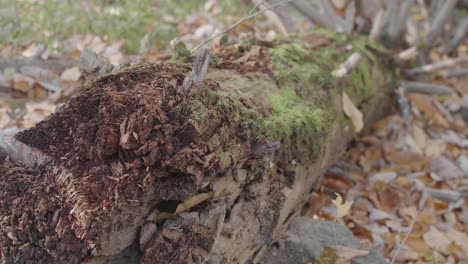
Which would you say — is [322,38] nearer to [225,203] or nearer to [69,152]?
[225,203]

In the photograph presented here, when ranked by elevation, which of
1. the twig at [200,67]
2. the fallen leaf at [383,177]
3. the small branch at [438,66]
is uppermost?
the twig at [200,67]

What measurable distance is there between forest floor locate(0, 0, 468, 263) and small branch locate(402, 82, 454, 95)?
0.18 feet

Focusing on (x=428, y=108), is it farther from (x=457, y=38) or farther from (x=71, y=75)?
(x=71, y=75)

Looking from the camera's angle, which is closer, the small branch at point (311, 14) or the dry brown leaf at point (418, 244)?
the dry brown leaf at point (418, 244)

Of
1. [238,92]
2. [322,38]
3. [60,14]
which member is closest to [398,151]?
[322,38]

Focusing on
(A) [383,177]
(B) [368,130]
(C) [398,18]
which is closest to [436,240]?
(A) [383,177]

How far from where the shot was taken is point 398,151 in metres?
3.64

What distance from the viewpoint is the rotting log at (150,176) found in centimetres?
156

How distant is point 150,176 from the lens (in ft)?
5.26

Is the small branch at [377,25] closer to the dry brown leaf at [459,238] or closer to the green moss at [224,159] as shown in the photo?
the dry brown leaf at [459,238]

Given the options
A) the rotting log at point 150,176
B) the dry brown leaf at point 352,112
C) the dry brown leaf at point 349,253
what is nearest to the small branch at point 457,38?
the dry brown leaf at point 352,112

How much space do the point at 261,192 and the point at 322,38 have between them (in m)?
1.64

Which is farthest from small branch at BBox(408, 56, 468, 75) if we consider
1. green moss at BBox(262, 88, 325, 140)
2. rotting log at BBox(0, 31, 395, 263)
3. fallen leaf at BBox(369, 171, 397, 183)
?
rotting log at BBox(0, 31, 395, 263)

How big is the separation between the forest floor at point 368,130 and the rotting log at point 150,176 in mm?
802
